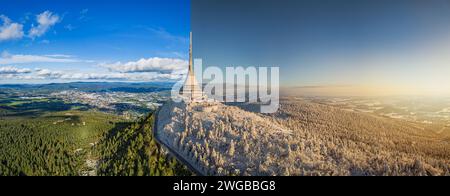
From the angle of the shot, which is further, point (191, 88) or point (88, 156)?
point (88, 156)

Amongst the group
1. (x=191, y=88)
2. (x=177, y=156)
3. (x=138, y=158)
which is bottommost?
(x=138, y=158)

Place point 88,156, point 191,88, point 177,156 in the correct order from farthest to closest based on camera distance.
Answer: point 88,156 → point 191,88 → point 177,156

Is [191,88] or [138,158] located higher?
[191,88]

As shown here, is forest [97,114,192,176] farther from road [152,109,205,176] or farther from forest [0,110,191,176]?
road [152,109,205,176]

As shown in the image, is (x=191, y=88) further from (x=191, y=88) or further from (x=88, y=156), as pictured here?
(x=88, y=156)

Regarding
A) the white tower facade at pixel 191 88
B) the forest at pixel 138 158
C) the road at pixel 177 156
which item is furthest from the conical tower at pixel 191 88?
the road at pixel 177 156

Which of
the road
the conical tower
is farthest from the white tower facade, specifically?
the road

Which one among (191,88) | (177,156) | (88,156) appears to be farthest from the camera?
(88,156)

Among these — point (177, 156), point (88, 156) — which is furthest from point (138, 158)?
point (88, 156)
